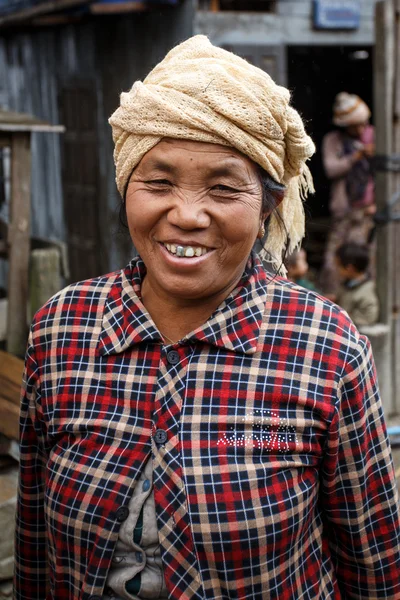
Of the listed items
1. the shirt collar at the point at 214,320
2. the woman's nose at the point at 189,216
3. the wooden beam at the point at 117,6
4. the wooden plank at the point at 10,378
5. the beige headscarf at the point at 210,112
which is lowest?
the wooden plank at the point at 10,378

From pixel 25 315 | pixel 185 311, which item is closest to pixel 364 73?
pixel 25 315

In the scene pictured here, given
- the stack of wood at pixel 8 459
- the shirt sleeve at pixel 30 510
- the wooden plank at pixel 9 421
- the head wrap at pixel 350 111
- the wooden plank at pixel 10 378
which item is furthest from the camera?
the head wrap at pixel 350 111

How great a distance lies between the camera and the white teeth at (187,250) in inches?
61.2

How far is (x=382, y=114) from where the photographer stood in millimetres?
4629

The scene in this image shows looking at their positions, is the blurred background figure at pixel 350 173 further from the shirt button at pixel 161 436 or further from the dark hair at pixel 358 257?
the shirt button at pixel 161 436

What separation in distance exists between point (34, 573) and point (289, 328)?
3.19 ft

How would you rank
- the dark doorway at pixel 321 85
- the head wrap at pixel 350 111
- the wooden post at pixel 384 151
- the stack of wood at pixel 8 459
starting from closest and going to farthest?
the stack of wood at pixel 8 459, the wooden post at pixel 384 151, the head wrap at pixel 350 111, the dark doorway at pixel 321 85

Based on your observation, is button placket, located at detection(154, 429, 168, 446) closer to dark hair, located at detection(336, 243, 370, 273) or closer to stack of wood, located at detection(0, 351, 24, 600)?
stack of wood, located at detection(0, 351, 24, 600)

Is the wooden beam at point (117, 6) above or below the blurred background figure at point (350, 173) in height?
above

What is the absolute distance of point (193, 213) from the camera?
152 cm

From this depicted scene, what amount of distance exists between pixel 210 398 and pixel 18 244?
3.29 metres

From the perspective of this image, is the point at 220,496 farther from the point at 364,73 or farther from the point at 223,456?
the point at 364,73

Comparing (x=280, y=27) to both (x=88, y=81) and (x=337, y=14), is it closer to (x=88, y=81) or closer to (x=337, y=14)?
(x=337, y=14)

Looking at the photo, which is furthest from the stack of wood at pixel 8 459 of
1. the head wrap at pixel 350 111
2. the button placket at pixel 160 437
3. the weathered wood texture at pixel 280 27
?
the head wrap at pixel 350 111
